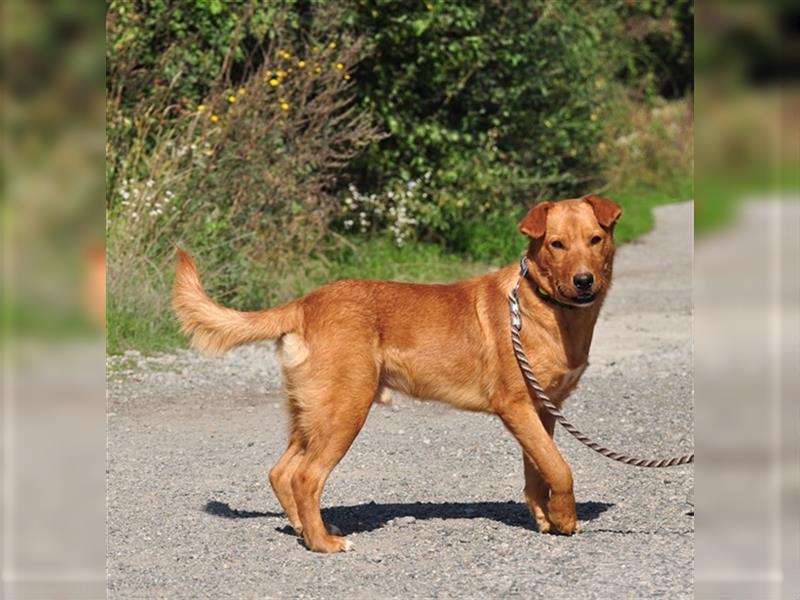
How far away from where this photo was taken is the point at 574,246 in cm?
600

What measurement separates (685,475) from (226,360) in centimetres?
474

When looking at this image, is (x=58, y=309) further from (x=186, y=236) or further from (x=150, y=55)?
(x=150, y=55)

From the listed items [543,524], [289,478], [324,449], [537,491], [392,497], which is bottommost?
[392,497]

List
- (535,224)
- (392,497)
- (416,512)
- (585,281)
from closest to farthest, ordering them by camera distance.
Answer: (585,281) < (535,224) < (416,512) < (392,497)

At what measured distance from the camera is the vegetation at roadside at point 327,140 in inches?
492

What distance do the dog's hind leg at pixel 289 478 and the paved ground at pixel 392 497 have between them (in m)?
0.11

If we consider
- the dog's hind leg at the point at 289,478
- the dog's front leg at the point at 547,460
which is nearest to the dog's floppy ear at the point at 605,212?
the dog's front leg at the point at 547,460

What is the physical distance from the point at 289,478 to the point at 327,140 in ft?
27.0

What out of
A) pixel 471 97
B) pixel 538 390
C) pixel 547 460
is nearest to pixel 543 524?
pixel 547 460

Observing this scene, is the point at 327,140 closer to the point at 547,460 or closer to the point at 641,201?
the point at 547,460

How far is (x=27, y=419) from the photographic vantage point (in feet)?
8.47

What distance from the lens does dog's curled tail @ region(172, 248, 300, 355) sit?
6.10 m

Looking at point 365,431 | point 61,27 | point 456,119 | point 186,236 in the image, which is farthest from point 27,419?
point 456,119

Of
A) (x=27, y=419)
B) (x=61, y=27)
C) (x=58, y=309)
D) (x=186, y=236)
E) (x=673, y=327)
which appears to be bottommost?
(x=673, y=327)
